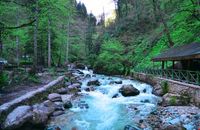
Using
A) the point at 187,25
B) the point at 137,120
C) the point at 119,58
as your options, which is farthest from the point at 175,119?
the point at 119,58

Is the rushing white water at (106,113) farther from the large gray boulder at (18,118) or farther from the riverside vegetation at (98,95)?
→ the large gray boulder at (18,118)

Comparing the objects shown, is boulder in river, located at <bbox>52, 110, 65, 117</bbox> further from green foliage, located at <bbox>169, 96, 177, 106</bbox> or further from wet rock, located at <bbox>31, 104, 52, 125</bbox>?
green foliage, located at <bbox>169, 96, 177, 106</bbox>

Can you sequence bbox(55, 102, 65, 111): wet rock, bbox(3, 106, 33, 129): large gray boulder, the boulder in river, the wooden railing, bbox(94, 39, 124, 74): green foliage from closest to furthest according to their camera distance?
bbox(3, 106, 33, 129): large gray boulder
the boulder in river
bbox(55, 102, 65, 111): wet rock
the wooden railing
bbox(94, 39, 124, 74): green foliage

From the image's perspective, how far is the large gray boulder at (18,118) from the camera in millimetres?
8297

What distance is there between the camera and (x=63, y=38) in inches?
1395

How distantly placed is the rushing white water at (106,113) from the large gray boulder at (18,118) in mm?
1283

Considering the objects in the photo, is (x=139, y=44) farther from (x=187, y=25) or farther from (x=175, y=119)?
(x=175, y=119)

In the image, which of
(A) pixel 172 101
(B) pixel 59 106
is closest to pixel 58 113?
(B) pixel 59 106

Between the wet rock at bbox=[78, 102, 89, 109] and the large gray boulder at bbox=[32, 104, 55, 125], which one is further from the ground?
the large gray boulder at bbox=[32, 104, 55, 125]

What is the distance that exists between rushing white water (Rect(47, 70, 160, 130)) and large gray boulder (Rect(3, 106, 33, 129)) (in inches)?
50.5

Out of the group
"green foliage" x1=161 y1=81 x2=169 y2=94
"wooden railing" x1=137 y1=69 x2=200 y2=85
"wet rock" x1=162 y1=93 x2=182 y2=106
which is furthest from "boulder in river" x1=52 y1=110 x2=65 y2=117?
"green foliage" x1=161 y1=81 x2=169 y2=94

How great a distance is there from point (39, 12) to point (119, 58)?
21.5 m

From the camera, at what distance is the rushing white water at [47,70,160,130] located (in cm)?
1028

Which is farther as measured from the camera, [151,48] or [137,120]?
[151,48]
